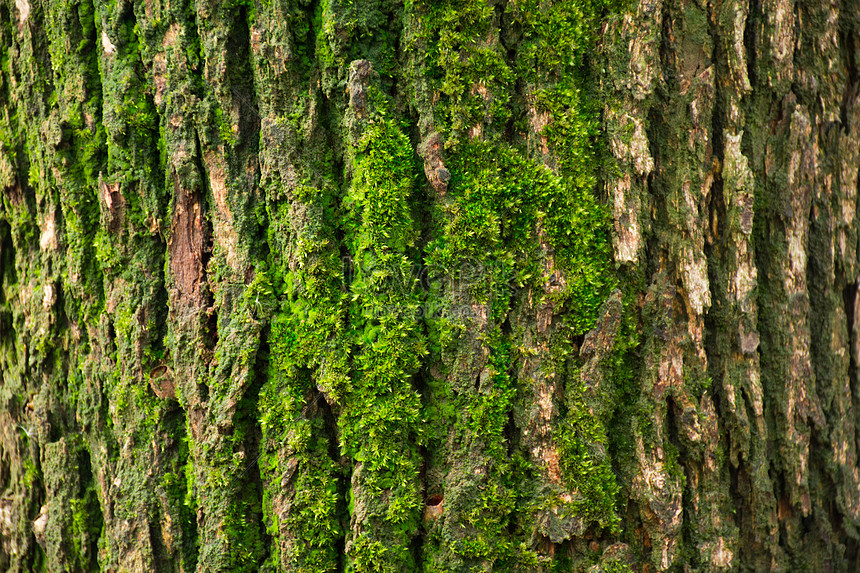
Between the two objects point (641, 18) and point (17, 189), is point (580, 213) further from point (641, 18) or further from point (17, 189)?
point (17, 189)

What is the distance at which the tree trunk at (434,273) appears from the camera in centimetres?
160

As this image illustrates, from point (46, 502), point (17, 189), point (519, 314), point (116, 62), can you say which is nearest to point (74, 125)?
point (116, 62)

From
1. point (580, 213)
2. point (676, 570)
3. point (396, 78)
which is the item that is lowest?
point (676, 570)

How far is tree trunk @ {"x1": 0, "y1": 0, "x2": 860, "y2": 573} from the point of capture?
1.60 metres

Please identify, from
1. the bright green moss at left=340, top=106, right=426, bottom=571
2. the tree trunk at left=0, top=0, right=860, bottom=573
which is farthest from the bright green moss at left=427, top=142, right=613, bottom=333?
the bright green moss at left=340, top=106, right=426, bottom=571

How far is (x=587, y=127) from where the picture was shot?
165cm

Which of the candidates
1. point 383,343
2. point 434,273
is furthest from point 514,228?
point 383,343

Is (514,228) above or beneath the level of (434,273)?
above

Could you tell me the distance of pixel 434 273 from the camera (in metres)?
1.62

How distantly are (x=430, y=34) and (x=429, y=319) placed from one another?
86 centimetres

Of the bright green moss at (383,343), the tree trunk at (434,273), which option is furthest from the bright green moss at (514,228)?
the bright green moss at (383,343)

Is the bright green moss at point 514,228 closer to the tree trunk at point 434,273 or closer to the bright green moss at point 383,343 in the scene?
the tree trunk at point 434,273

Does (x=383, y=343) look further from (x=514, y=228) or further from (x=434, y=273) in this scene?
(x=514, y=228)

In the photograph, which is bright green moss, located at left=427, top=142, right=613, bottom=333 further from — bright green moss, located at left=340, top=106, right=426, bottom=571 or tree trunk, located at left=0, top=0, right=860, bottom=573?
bright green moss, located at left=340, top=106, right=426, bottom=571
